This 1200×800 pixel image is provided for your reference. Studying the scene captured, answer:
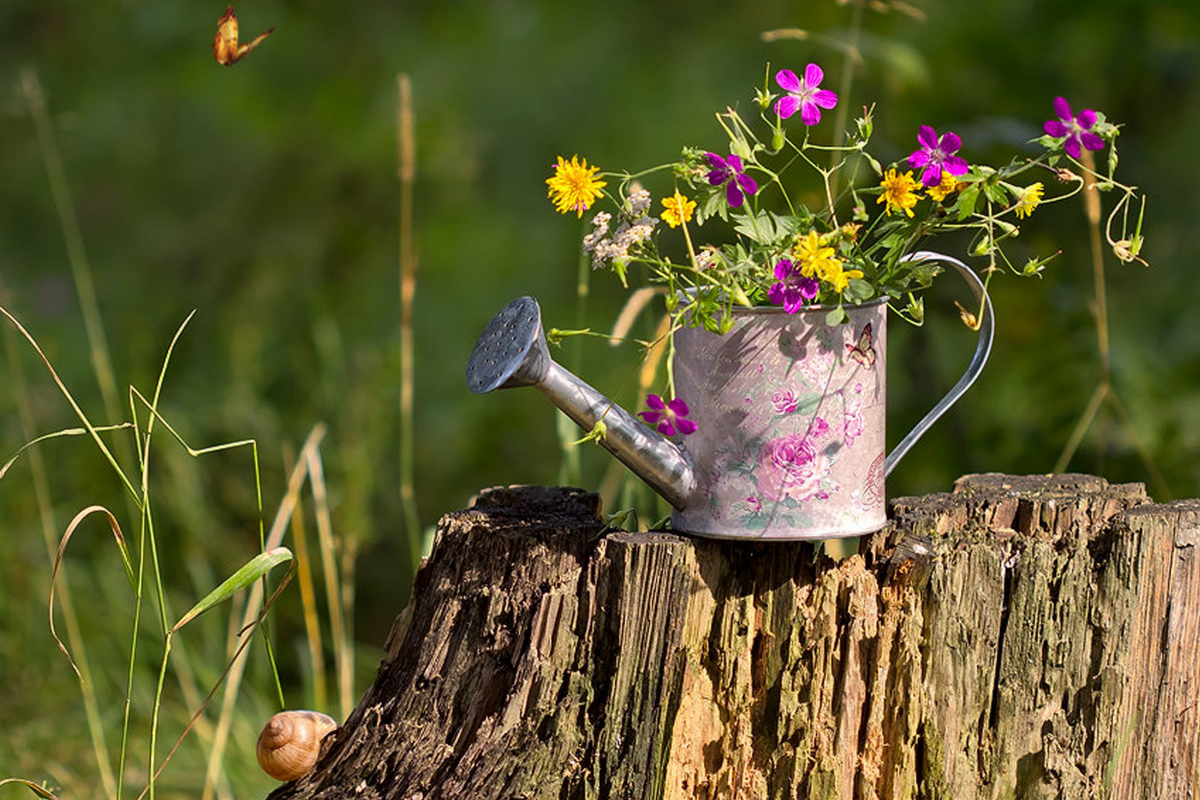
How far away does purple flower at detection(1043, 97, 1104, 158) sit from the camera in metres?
1.44

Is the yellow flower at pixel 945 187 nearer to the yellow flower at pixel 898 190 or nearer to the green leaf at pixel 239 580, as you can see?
the yellow flower at pixel 898 190

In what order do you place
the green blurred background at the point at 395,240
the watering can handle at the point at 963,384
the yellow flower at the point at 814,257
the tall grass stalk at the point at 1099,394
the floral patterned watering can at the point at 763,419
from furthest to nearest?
the green blurred background at the point at 395,240 → the tall grass stalk at the point at 1099,394 → the watering can handle at the point at 963,384 → the floral patterned watering can at the point at 763,419 → the yellow flower at the point at 814,257

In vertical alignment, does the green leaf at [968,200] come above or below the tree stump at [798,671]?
above

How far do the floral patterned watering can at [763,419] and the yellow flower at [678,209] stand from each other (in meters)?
0.12

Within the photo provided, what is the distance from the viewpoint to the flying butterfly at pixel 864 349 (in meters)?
1.53

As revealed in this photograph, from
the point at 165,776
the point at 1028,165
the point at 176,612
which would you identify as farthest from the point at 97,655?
the point at 1028,165

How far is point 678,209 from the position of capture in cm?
146

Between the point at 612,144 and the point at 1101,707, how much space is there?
3.01 metres

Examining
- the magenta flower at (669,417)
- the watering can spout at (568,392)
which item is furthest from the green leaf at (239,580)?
the magenta flower at (669,417)

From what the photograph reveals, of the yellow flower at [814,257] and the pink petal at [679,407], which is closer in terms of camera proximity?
the yellow flower at [814,257]

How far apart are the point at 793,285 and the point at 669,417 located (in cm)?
20

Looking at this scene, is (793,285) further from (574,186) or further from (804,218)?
(574,186)

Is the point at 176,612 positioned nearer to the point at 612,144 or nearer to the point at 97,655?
the point at 97,655

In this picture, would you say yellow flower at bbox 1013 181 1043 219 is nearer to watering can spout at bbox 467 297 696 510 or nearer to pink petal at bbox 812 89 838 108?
pink petal at bbox 812 89 838 108
